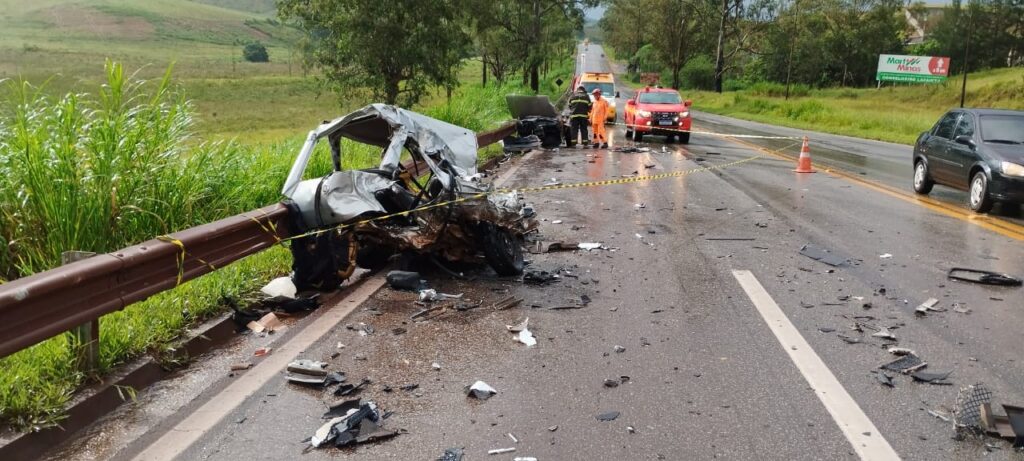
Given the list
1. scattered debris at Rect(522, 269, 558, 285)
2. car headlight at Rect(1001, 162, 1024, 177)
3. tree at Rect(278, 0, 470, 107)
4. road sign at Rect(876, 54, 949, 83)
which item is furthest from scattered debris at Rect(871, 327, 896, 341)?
road sign at Rect(876, 54, 949, 83)

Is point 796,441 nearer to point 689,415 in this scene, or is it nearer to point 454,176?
point 689,415

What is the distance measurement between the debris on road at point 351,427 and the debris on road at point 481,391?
58cm

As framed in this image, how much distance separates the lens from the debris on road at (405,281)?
6.90 m

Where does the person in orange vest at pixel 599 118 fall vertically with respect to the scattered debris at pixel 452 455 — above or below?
above

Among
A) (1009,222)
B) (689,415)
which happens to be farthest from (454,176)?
(1009,222)

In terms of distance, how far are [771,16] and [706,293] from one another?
82615 millimetres

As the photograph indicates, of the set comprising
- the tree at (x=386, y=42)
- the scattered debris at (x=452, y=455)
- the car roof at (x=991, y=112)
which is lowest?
the scattered debris at (x=452, y=455)

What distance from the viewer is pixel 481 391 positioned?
4.53 m

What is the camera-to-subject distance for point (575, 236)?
946 centimetres

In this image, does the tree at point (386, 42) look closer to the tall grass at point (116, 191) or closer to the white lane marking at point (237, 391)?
the tall grass at point (116, 191)

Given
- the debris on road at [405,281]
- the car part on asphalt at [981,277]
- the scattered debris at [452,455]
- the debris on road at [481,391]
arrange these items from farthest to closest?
the car part on asphalt at [981,277] → the debris on road at [405,281] → the debris on road at [481,391] → the scattered debris at [452,455]

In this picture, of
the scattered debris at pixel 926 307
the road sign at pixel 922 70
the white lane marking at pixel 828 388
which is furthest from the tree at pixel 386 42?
the road sign at pixel 922 70

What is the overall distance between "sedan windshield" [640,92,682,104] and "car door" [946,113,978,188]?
41.9 feet

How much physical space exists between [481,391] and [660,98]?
73.0 feet
